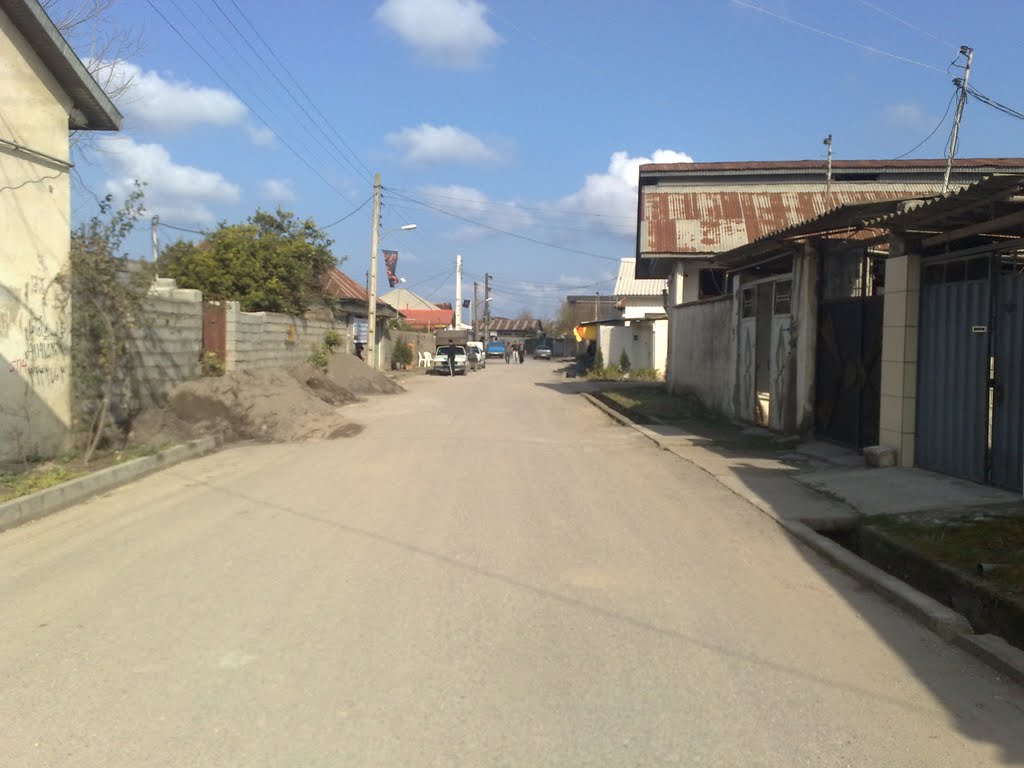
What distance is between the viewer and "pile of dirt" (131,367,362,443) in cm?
1538

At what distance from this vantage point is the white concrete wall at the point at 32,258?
445 inches

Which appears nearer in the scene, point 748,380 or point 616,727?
point 616,727

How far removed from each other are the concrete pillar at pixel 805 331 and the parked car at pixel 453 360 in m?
33.9

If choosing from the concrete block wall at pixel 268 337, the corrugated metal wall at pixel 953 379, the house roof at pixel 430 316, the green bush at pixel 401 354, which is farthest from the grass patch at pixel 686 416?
the house roof at pixel 430 316

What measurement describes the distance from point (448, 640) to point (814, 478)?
723 centimetres

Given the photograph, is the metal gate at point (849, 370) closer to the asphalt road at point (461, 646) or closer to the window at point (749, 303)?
the window at point (749, 303)

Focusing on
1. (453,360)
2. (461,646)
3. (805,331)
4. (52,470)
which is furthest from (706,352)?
(453,360)

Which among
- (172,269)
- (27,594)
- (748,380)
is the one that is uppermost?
(172,269)

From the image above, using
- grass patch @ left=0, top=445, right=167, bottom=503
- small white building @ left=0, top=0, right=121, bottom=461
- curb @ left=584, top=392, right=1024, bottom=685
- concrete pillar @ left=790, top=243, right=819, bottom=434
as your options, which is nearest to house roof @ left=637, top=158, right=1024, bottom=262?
concrete pillar @ left=790, top=243, right=819, bottom=434

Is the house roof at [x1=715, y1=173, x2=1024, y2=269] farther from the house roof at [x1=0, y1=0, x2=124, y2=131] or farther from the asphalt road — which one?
the house roof at [x1=0, y1=0, x2=124, y2=131]

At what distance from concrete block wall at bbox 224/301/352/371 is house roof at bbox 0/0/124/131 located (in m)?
7.46

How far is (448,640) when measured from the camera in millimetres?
5305

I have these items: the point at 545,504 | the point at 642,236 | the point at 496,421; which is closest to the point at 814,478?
the point at 545,504

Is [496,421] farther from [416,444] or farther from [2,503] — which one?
[2,503]
